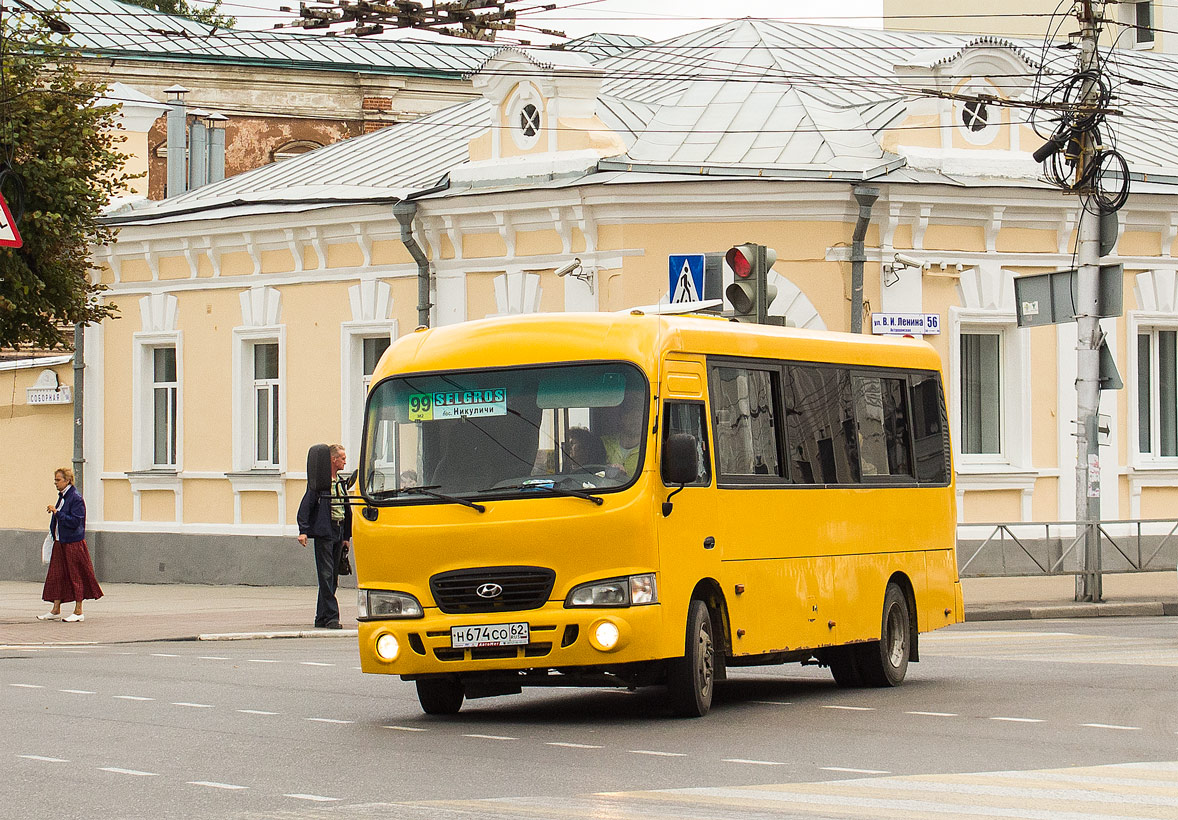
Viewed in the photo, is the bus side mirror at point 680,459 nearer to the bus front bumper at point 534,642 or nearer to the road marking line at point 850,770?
the bus front bumper at point 534,642

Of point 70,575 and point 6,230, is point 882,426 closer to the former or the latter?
point 6,230

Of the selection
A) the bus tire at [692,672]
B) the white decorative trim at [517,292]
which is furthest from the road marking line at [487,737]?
the white decorative trim at [517,292]

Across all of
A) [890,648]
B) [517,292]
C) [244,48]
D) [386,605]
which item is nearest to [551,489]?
[386,605]

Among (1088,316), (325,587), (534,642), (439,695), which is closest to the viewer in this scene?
(534,642)

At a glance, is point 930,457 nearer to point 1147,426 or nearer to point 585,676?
point 585,676

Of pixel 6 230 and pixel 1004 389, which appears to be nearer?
pixel 6 230

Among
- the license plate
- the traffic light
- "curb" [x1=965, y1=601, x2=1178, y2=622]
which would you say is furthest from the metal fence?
the license plate

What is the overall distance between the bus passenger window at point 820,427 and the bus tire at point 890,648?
3.45ft

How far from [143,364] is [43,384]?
2224 millimetres

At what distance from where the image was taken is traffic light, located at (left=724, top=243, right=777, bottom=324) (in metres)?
18.0

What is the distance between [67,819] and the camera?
851cm

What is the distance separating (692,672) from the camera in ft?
39.3

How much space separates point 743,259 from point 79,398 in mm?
15015

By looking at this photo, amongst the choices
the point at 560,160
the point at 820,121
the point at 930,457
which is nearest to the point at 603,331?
the point at 930,457
